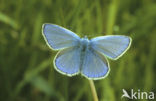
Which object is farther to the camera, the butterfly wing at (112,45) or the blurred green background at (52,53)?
the blurred green background at (52,53)

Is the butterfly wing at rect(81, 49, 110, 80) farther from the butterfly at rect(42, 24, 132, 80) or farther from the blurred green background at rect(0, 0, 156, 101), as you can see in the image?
the blurred green background at rect(0, 0, 156, 101)

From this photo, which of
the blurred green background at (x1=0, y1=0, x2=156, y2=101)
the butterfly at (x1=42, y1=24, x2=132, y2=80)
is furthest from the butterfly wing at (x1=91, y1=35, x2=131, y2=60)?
the blurred green background at (x1=0, y1=0, x2=156, y2=101)

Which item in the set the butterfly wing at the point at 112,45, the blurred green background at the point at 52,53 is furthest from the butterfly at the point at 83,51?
the blurred green background at the point at 52,53

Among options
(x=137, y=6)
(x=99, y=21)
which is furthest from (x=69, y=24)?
(x=137, y=6)

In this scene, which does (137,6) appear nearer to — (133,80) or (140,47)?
(140,47)

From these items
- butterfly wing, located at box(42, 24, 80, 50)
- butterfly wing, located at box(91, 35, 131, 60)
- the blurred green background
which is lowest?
the blurred green background

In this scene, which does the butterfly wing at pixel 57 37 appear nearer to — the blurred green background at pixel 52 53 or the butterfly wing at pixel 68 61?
the butterfly wing at pixel 68 61
